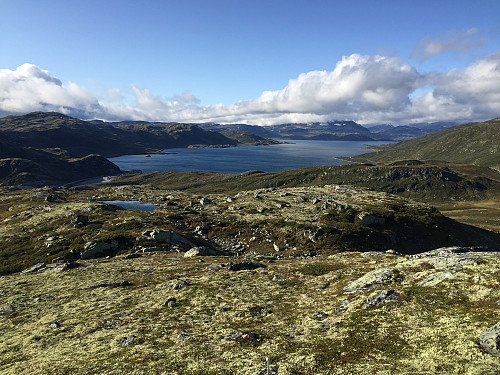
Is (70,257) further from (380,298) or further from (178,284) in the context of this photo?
(380,298)

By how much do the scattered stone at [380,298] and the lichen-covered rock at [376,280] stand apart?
123 inches

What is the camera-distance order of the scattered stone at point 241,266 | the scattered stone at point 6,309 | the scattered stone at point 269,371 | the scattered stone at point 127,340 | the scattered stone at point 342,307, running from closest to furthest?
the scattered stone at point 269,371
the scattered stone at point 127,340
the scattered stone at point 342,307
the scattered stone at point 6,309
the scattered stone at point 241,266

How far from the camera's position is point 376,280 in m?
27.7

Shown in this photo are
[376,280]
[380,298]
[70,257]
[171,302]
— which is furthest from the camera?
[70,257]

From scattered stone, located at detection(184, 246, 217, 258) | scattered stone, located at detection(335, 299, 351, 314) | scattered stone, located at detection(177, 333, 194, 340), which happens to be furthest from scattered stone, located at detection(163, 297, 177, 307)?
scattered stone, located at detection(184, 246, 217, 258)

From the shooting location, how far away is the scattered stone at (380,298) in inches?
891

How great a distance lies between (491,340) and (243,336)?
15.0 m

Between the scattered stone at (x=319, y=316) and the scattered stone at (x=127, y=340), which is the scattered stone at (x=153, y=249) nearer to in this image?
the scattered stone at (x=127, y=340)

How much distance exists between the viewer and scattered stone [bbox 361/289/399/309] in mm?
22641

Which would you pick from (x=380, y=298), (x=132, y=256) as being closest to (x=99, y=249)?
(x=132, y=256)

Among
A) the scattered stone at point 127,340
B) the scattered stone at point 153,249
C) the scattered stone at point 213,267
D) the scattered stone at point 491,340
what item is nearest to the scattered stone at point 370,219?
the scattered stone at point 213,267

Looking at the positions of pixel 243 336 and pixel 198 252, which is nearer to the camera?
pixel 243 336

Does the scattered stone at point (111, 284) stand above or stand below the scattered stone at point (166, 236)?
above

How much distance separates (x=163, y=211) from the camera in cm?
9156
